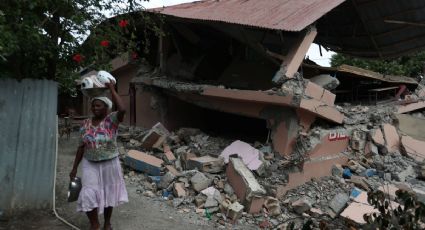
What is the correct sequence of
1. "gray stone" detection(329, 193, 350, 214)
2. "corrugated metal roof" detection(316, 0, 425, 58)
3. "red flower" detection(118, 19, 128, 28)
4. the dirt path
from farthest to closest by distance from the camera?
1. "corrugated metal roof" detection(316, 0, 425, 58)
2. "gray stone" detection(329, 193, 350, 214)
3. "red flower" detection(118, 19, 128, 28)
4. the dirt path

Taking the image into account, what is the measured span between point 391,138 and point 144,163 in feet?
16.0

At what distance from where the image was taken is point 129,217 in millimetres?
4992

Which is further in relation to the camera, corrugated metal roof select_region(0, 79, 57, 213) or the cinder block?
the cinder block

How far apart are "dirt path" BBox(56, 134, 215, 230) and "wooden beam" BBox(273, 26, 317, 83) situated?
2.82 meters

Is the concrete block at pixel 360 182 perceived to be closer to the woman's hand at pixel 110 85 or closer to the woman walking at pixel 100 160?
the woman walking at pixel 100 160

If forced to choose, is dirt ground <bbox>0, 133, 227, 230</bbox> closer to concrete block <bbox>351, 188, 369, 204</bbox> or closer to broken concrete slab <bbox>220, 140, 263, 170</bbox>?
broken concrete slab <bbox>220, 140, 263, 170</bbox>

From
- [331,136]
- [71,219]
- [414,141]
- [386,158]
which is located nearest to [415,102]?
[414,141]

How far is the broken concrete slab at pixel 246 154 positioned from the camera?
680 centimetres

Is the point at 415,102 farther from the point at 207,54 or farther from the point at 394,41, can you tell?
the point at 207,54

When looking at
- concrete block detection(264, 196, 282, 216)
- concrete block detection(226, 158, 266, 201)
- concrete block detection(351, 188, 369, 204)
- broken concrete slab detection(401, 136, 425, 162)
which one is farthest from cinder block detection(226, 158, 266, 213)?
broken concrete slab detection(401, 136, 425, 162)

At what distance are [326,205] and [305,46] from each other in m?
2.71

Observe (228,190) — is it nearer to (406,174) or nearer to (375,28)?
(406,174)

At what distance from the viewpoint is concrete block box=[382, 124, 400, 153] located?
27.3 feet

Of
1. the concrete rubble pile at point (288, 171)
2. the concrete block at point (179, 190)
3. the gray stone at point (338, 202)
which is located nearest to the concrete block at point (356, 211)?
the concrete rubble pile at point (288, 171)
